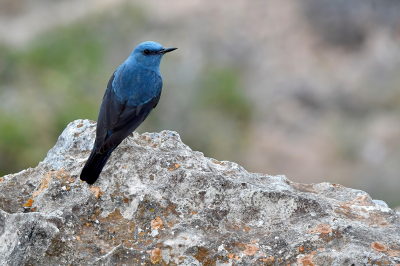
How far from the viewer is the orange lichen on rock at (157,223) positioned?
2891mm

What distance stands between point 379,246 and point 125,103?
2.44 metres

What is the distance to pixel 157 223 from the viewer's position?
9.57 ft

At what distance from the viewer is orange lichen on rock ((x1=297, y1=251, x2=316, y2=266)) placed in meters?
2.68

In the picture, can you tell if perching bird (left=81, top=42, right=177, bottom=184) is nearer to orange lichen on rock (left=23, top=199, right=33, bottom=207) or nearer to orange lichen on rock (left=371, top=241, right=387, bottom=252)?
orange lichen on rock (left=23, top=199, right=33, bottom=207)

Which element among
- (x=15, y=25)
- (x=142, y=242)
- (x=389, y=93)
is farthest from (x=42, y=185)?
(x=15, y=25)

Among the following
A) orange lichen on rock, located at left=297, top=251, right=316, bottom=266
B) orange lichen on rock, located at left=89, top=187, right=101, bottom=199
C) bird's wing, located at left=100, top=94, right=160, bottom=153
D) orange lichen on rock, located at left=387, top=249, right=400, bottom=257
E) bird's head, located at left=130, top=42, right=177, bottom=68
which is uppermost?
bird's head, located at left=130, top=42, right=177, bottom=68

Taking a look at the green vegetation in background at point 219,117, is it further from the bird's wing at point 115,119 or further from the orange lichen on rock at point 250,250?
the orange lichen on rock at point 250,250

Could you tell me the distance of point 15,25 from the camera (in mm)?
19375

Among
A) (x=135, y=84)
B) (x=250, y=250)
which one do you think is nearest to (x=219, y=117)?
(x=135, y=84)

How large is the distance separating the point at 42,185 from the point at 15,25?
18291 millimetres

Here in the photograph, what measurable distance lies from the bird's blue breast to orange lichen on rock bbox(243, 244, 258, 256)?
6.19 feet

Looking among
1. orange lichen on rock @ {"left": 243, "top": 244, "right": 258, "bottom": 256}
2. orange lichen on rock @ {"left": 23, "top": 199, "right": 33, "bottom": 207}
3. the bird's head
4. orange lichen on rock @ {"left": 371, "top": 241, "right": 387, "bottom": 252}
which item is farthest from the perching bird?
orange lichen on rock @ {"left": 371, "top": 241, "right": 387, "bottom": 252}

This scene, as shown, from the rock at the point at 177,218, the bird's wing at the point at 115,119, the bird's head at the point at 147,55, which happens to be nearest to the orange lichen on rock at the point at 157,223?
the rock at the point at 177,218

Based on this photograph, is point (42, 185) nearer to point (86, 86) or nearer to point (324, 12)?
point (86, 86)
